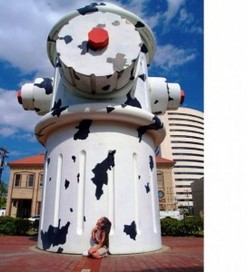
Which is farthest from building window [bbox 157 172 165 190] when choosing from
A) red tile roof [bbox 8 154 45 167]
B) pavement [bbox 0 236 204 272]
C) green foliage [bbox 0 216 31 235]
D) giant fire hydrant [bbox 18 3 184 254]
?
pavement [bbox 0 236 204 272]

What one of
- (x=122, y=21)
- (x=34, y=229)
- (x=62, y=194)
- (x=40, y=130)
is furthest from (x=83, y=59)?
(x=34, y=229)

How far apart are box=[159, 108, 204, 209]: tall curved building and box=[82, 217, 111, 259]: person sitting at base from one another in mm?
97964

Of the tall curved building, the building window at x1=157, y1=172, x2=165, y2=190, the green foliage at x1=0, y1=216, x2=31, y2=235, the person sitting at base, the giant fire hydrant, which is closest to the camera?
the person sitting at base

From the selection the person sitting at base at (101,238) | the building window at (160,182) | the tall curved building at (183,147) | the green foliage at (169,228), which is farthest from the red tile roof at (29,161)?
the tall curved building at (183,147)

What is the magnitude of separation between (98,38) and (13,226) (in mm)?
10737

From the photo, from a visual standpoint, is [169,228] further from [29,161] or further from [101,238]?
[29,161]

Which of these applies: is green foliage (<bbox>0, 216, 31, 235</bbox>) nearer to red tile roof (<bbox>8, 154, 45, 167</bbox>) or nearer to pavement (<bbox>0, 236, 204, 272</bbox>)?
pavement (<bbox>0, 236, 204, 272</bbox>)

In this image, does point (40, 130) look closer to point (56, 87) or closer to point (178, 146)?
point (56, 87)

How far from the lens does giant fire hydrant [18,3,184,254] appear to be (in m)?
6.28

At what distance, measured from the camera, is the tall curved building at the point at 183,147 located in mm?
104938

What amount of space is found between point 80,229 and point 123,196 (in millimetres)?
1193

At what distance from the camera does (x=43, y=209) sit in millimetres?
7113

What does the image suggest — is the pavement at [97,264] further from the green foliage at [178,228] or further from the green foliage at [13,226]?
the green foliage at [13,226]

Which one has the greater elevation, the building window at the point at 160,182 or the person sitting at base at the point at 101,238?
the building window at the point at 160,182
